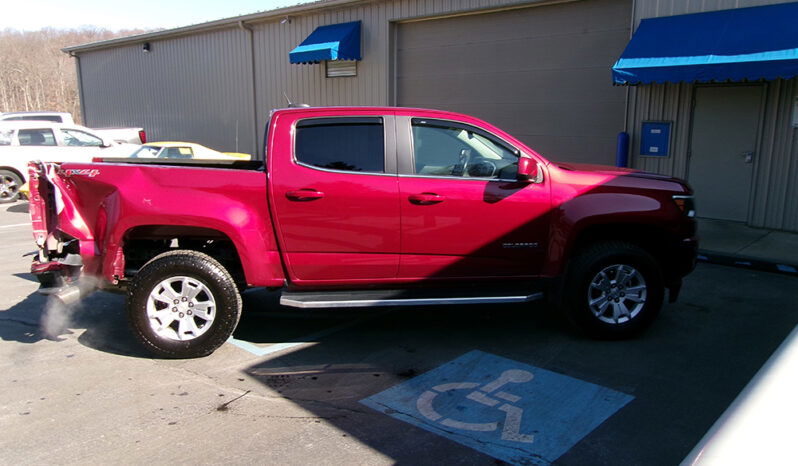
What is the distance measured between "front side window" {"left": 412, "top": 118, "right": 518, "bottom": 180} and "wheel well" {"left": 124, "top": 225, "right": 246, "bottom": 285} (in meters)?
1.80

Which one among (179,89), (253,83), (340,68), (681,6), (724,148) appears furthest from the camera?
(179,89)

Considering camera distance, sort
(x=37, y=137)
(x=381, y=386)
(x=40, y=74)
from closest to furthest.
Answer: (x=381, y=386)
(x=37, y=137)
(x=40, y=74)

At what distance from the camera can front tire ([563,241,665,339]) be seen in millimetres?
5164

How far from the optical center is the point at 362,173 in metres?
5.03

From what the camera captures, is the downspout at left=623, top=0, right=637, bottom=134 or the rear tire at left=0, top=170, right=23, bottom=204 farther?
the rear tire at left=0, top=170, right=23, bottom=204

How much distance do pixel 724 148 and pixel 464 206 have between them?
7.13 meters

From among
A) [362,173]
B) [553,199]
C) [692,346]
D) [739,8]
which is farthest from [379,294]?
[739,8]

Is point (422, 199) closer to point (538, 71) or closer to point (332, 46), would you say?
point (538, 71)

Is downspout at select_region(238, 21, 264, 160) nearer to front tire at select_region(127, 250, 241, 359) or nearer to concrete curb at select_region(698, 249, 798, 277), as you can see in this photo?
concrete curb at select_region(698, 249, 798, 277)

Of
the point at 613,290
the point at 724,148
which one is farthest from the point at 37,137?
the point at 724,148

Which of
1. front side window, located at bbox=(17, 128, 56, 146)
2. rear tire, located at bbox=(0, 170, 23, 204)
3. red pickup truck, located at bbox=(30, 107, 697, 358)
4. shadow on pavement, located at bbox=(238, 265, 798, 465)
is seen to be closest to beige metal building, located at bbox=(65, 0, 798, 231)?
shadow on pavement, located at bbox=(238, 265, 798, 465)

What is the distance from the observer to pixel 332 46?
1497 cm

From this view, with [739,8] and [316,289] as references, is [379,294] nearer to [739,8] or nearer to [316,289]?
[316,289]

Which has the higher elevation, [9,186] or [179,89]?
[179,89]
